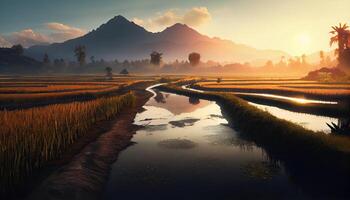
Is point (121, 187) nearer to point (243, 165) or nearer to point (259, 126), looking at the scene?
point (243, 165)

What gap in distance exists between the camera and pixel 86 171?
19.2 metres

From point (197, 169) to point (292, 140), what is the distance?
6.61 meters

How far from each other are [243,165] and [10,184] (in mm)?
12844

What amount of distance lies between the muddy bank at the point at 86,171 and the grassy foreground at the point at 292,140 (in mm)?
10820

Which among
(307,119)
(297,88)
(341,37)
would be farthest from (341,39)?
(307,119)

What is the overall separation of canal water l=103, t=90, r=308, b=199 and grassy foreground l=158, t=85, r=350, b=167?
1101 millimetres

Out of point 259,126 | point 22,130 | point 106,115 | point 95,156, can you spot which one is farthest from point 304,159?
point 106,115

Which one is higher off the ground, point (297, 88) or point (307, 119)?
point (297, 88)

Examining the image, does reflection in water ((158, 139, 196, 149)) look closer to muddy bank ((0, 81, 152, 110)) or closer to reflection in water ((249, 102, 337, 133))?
reflection in water ((249, 102, 337, 133))

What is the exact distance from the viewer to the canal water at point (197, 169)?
16.4 metres

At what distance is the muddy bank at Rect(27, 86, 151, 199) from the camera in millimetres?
15852

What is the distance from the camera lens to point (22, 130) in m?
20.8

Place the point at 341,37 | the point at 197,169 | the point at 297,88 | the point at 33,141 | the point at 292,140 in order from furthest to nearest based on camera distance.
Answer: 1. the point at 341,37
2. the point at 297,88
3. the point at 292,140
4. the point at 197,169
5. the point at 33,141

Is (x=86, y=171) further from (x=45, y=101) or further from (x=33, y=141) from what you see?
(x=45, y=101)
